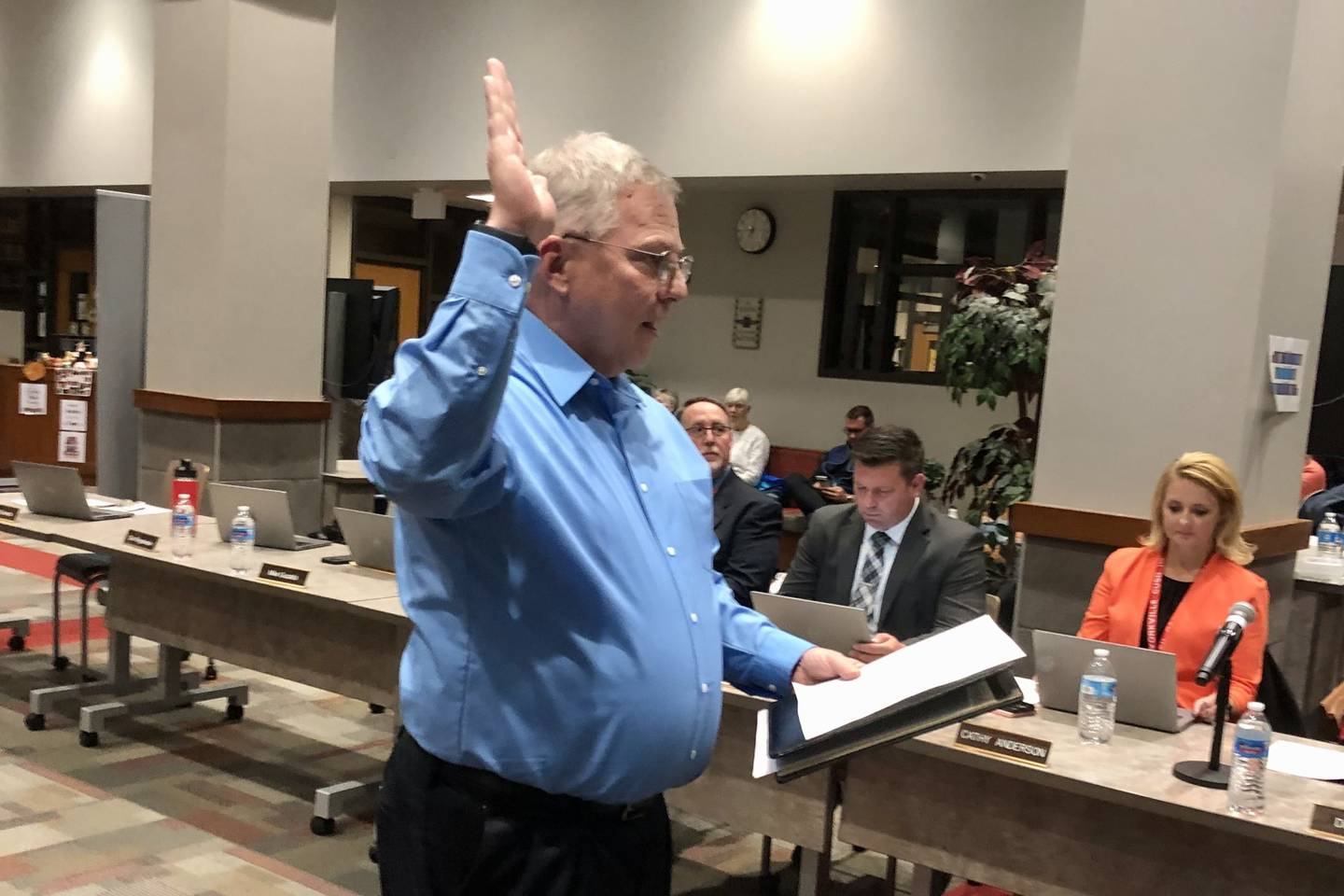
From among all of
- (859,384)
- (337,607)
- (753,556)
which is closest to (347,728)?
(337,607)

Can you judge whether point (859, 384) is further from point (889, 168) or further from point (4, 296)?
point (4, 296)

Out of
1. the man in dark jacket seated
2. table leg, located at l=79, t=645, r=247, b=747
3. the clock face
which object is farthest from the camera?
the clock face

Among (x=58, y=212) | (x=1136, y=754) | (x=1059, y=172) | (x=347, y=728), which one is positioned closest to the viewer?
(x=1136, y=754)

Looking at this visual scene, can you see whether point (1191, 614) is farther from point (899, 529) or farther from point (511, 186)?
point (511, 186)

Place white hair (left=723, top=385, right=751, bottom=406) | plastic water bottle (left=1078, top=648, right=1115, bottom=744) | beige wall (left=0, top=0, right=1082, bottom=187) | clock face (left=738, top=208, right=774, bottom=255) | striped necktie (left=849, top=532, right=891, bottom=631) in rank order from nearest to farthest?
plastic water bottle (left=1078, top=648, right=1115, bottom=744) < striped necktie (left=849, top=532, right=891, bottom=631) < beige wall (left=0, top=0, right=1082, bottom=187) < white hair (left=723, top=385, right=751, bottom=406) < clock face (left=738, top=208, right=774, bottom=255)

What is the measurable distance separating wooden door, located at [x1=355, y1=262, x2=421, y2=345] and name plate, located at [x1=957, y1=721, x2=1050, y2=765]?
31.6ft

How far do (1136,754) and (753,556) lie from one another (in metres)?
1.56

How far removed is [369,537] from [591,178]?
2.92 meters

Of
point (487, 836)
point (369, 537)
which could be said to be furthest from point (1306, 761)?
point (369, 537)

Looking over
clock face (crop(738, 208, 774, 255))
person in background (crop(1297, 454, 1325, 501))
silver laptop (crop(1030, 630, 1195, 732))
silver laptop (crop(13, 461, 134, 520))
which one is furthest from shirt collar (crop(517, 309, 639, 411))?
clock face (crop(738, 208, 774, 255))

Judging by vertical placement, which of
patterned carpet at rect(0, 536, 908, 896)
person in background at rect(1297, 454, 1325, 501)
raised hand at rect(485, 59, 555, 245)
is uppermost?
raised hand at rect(485, 59, 555, 245)

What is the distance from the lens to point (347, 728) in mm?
4922

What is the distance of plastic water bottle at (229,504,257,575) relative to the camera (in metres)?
3.98

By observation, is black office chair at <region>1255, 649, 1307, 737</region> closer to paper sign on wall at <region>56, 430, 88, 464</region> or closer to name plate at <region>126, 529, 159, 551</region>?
name plate at <region>126, 529, 159, 551</region>
